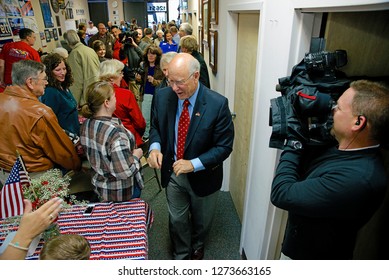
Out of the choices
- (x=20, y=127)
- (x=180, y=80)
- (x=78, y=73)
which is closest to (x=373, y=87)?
(x=180, y=80)

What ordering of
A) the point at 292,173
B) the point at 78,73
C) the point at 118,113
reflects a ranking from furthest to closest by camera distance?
1. the point at 78,73
2. the point at 118,113
3. the point at 292,173

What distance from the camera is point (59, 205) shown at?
3.84 feet

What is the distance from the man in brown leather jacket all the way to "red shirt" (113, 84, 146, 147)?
0.60 metres

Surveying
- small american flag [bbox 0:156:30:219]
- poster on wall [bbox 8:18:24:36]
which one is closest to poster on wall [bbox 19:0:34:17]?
poster on wall [bbox 8:18:24:36]

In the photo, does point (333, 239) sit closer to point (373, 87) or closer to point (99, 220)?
point (373, 87)

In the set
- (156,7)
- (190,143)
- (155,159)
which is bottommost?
(155,159)

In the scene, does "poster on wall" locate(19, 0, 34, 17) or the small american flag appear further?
"poster on wall" locate(19, 0, 34, 17)

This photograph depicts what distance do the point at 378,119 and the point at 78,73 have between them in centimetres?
379

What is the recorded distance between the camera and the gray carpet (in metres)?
2.28

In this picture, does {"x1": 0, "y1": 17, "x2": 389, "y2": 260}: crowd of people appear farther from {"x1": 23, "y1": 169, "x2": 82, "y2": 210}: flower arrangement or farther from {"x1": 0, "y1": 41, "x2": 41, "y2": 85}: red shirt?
{"x1": 0, "y1": 41, "x2": 41, "y2": 85}: red shirt

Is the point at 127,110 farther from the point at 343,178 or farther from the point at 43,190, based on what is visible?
the point at 343,178

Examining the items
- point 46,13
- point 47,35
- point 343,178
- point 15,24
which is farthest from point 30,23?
point 343,178

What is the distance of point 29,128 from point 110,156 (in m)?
0.60

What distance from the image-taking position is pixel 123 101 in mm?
2395
